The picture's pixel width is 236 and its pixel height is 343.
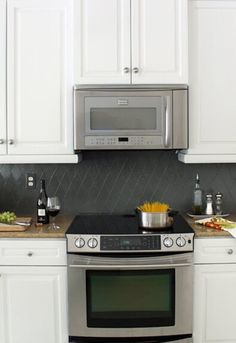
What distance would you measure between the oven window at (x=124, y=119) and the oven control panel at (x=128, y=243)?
28.2 inches

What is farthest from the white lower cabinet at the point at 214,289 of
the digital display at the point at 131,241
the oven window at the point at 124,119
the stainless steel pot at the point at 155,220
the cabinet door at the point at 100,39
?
the cabinet door at the point at 100,39

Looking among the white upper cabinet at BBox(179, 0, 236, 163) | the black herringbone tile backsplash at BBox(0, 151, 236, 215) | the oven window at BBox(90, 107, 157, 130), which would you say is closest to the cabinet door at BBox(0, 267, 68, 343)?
the black herringbone tile backsplash at BBox(0, 151, 236, 215)

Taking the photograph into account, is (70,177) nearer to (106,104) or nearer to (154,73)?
(106,104)

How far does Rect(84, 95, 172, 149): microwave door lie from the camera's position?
278 centimetres

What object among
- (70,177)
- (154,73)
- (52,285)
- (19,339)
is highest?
(154,73)

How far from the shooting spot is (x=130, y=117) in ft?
9.21

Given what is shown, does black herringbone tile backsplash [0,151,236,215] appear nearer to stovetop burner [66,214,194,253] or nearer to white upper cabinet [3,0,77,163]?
white upper cabinet [3,0,77,163]

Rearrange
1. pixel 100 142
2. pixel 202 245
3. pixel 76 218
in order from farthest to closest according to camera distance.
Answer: pixel 76 218 < pixel 100 142 < pixel 202 245

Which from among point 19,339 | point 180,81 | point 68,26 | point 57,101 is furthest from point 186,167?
point 19,339

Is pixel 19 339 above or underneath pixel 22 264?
underneath

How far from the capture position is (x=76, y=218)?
3.07 m

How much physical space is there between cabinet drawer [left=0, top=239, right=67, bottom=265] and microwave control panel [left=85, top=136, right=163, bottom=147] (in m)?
0.68

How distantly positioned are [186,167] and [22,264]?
1.41 metres

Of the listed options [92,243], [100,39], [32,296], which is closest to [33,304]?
[32,296]
